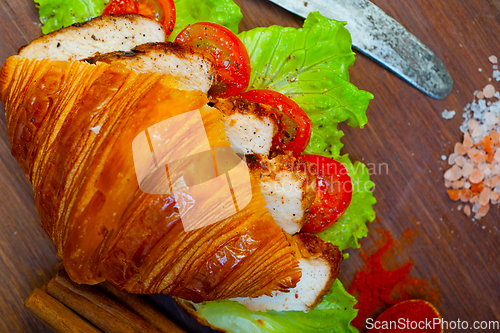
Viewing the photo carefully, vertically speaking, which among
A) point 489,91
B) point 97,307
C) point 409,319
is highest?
point 97,307

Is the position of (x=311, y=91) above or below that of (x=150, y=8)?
below

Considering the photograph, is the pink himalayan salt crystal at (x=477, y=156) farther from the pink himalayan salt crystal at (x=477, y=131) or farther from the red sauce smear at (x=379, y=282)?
the red sauce smear at (x=379, y=282)

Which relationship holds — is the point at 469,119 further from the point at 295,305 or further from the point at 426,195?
the point at 295,305

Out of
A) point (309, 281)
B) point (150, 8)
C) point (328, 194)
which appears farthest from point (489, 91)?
point (150, 8)

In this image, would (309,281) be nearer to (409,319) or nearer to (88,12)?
(409,319)

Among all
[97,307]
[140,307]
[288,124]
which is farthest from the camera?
[140,307]

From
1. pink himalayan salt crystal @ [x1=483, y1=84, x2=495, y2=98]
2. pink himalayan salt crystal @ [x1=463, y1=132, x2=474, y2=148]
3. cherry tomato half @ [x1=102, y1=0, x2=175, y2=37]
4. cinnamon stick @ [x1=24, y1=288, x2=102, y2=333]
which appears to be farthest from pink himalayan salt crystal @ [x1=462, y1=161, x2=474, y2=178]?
cinnamon stick @ [x1=24, y1=288, x2=102, y2=333]

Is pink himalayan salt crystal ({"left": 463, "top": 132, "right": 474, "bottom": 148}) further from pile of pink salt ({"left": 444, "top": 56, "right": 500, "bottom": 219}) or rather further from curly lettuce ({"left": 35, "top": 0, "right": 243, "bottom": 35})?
curly lettuce ({"left": 35, "top": 0, "right": 243, "bottom": 35})

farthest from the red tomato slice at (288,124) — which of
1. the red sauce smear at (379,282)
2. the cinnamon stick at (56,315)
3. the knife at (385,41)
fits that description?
the cinnamon stick at (56,315)
